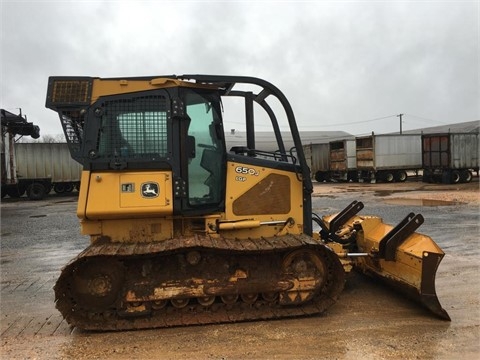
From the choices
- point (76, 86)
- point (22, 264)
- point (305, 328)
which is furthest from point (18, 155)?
point (305, 328)

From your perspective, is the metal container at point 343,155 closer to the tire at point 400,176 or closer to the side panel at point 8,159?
the tire at point 400,176

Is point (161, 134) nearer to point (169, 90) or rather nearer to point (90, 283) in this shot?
point (169, 90)

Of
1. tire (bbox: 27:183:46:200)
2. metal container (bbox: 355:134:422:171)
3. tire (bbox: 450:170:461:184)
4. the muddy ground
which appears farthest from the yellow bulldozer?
metal container (bbox: 355:134:422:171)

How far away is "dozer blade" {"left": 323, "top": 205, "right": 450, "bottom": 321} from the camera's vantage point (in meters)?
4.73

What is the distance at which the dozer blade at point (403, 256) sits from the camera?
15.5 feet

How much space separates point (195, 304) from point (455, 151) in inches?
1101

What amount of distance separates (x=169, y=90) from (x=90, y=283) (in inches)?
92.1

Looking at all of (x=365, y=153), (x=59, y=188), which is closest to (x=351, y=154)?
(x=365, y=153)

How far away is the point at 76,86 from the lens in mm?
4918

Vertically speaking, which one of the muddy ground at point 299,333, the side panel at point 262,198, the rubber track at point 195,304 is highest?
the side panel at point 262,198

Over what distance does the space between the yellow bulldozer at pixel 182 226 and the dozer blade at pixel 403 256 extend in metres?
0.02

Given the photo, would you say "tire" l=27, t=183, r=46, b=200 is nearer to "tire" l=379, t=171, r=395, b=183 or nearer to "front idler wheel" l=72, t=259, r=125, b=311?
"tire" l=379, t=171, r=395, b=183

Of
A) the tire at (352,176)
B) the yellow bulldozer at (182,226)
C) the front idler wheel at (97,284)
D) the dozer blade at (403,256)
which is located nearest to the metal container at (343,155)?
the tire at (352,176)

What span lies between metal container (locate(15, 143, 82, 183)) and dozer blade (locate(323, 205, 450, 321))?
23.8 metres
